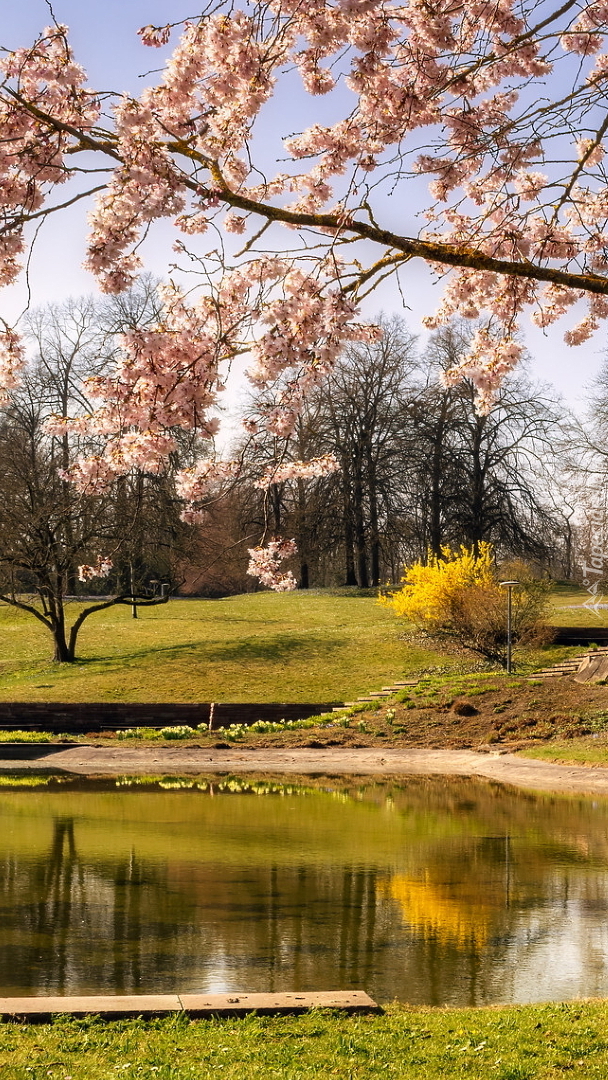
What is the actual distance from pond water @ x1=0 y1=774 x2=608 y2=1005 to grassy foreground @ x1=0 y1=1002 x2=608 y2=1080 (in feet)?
3.27

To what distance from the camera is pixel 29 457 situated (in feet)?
118

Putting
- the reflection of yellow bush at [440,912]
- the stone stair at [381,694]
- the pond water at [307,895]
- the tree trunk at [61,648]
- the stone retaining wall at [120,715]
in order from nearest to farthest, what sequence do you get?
the pond water at [307,895]
the reflection of yellow bush at [440,912]
the stone retaining wall at [120,715]
the stone stair at [381,694]
the tree trunk at [61,648]

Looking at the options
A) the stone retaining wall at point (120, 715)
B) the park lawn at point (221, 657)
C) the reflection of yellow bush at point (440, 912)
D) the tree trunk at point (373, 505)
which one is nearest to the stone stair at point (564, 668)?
the park lawn at point (221, 657)

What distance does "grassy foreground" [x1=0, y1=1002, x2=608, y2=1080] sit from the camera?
5.10 m

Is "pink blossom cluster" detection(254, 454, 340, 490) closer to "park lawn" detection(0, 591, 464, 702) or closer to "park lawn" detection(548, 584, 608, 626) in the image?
"park lawn" detection(0, 591, 464, 702)

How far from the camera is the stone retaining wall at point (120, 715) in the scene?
26125 millimetres

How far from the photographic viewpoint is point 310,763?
2103cm

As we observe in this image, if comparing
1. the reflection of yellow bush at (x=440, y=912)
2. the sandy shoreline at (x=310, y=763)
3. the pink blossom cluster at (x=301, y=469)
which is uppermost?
the pink blossom cluster at (x=301, y=469)

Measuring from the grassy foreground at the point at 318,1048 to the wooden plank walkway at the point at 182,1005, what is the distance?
110 millimetres

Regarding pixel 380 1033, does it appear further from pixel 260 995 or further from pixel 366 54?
pixel 366 54

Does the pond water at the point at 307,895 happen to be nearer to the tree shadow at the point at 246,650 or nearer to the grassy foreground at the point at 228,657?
the grassy foreground at the point at 228,657

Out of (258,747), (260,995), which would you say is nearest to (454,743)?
(258,747)

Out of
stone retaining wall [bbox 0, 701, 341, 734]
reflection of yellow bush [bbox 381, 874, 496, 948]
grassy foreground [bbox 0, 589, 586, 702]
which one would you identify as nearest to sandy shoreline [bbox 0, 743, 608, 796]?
stone retaining wall [bbox 0, 701, 341, 734]

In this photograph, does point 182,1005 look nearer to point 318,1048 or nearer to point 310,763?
point 318,1048
